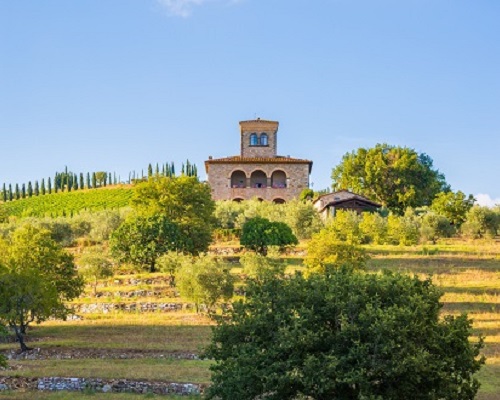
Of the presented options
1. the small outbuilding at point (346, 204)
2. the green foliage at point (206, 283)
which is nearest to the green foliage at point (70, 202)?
the small outbuilding at point (346, 204)

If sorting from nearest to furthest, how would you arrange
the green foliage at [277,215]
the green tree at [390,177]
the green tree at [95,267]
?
the green tree at [95,267], the green foliage at [277,215], the green tree at [390,177]

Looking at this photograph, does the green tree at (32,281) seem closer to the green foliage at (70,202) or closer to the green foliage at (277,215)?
the green foliage at (277,215)

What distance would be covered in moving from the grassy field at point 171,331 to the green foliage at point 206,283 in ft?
4.30

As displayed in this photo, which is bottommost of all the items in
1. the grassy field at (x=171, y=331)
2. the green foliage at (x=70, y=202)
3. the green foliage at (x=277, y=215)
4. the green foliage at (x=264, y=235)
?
the grassy field at (x=171, y=331)

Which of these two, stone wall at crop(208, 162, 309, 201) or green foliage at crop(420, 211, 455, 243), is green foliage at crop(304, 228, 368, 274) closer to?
green foliage at crop(420, 211, 455, 243)

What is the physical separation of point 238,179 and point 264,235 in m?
48.6

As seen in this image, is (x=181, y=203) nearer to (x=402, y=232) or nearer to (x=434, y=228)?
(x=402, y=232)

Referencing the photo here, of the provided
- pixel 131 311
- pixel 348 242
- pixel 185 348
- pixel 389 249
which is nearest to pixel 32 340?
pixel 131 311

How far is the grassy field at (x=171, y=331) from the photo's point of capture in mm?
26125

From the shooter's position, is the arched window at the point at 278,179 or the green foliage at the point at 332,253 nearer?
the green foliage at the point at 332,253

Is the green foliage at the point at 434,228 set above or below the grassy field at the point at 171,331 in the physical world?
above

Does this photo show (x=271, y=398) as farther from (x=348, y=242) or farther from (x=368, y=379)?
(x=348, y=242)

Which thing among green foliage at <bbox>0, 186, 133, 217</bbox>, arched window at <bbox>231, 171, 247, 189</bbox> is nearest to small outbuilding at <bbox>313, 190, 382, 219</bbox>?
arched window at <bbox>231, 171, 247, 189</bbox>

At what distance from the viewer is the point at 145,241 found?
164 feet
